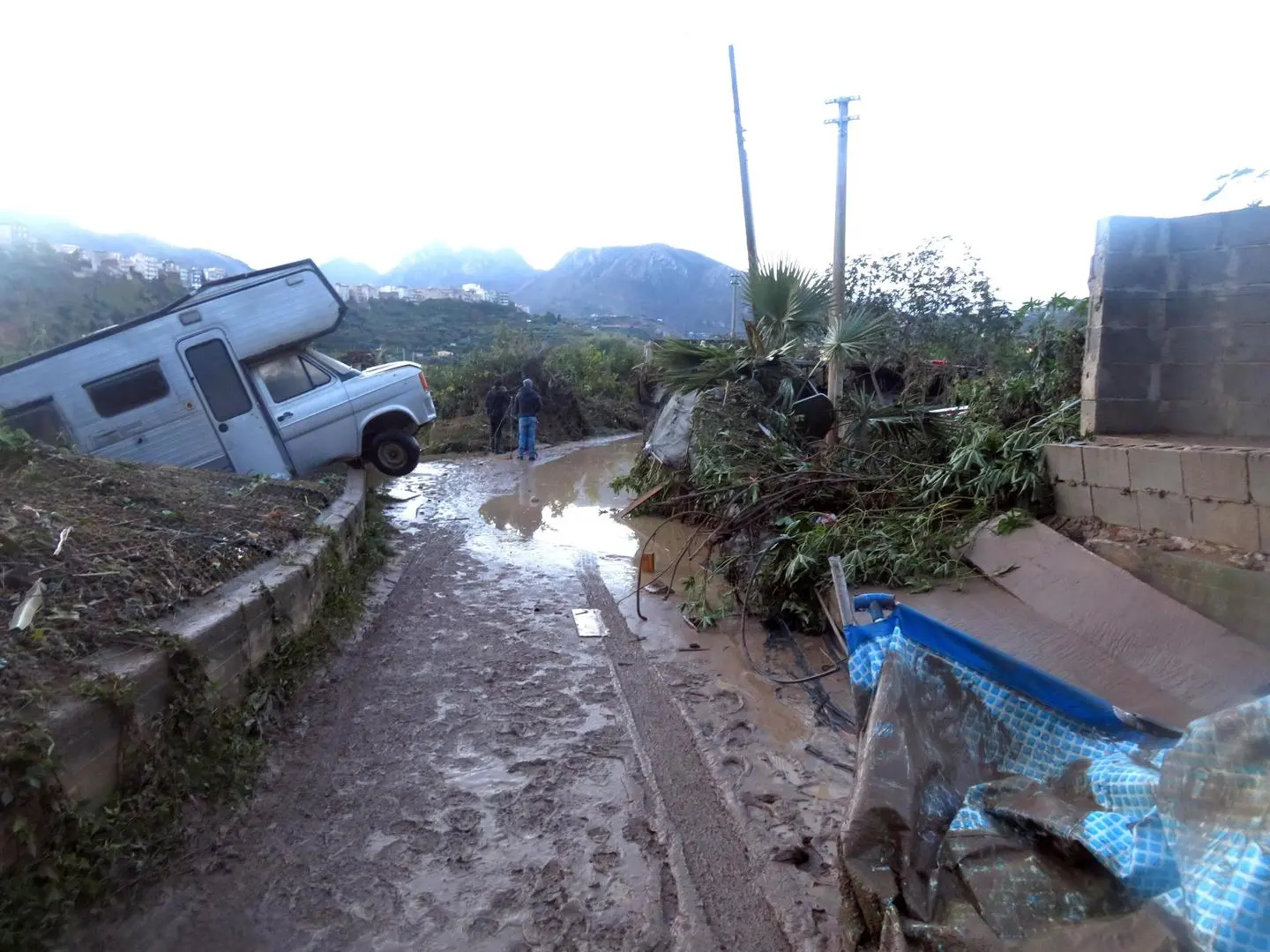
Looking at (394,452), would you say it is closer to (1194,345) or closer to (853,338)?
(853,338)

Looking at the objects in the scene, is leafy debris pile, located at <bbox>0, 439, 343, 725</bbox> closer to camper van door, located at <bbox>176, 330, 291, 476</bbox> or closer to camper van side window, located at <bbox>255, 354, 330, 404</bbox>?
camper van door, located at <bbox>176, 330, 291, 476</bbox>

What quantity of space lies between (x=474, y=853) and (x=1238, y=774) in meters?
2.53

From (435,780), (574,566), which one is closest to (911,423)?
(574,566)

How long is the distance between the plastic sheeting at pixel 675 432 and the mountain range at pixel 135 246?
36.1 metres

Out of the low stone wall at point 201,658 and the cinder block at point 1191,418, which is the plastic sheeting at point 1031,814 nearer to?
the low stone wall at point 201,658

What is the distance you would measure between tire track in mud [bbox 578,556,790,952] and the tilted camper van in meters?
6.04

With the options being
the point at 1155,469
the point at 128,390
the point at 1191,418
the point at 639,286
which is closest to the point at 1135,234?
the point at 1191,418

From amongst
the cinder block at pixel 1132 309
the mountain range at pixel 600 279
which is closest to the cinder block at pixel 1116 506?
the cinder block at pixel 1132 309

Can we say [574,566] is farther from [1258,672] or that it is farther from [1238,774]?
[1238,774]

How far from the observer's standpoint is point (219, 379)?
30.6 feet

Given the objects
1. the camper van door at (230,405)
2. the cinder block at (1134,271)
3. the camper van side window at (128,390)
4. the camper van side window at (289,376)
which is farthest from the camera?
the camper van side window at (289,376)

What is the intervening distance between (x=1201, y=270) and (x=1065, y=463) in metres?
1.54

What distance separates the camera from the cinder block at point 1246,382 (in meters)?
5.26

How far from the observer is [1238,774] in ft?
6.02
